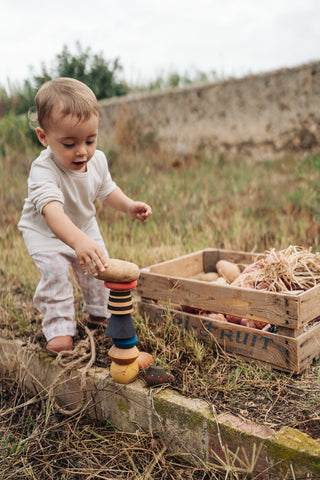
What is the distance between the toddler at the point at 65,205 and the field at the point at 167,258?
0.23 metres

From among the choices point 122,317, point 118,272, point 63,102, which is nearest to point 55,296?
point 122,317

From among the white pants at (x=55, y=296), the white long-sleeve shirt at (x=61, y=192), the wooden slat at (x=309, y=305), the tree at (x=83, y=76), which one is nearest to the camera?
the wooden slat at (x=309, y=305)

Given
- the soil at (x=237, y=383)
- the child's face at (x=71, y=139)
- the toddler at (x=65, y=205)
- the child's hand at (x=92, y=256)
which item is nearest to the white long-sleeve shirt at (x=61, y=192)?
the toddler at (x=65, y=205)

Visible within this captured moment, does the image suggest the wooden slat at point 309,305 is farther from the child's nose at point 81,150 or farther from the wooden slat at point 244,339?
the child's nose at point 81,150

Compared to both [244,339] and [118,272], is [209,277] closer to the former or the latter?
[244,339]

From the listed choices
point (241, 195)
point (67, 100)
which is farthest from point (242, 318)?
point (241, 195)

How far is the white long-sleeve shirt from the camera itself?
228 centimetres

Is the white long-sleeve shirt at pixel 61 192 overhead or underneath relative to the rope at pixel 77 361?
overhead

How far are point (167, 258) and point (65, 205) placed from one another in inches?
44.3

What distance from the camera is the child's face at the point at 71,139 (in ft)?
A: 6.75

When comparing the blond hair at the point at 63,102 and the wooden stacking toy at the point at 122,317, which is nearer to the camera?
the wooden stacking toy at the point at 122,317

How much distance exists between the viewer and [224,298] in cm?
225

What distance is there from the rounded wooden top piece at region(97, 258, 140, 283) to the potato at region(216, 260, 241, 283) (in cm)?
106

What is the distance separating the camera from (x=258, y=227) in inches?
159
